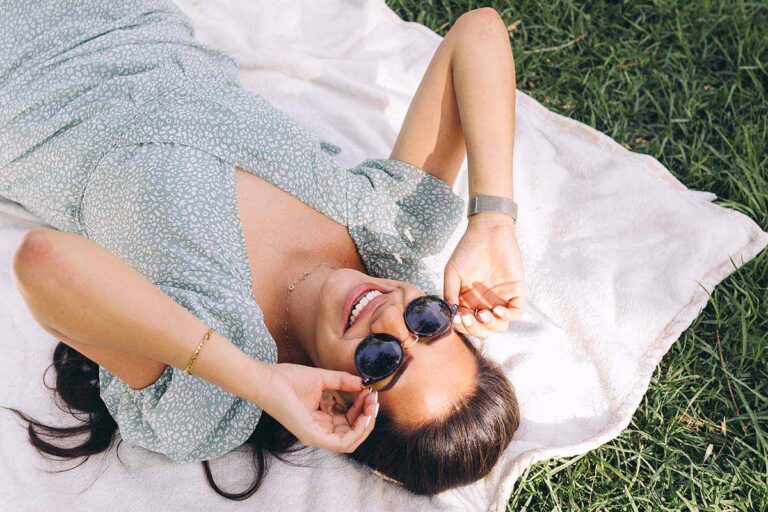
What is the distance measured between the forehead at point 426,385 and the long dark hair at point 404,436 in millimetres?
43

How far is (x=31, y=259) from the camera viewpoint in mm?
2039

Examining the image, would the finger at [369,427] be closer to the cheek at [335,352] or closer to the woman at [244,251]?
the woman at [244,251]

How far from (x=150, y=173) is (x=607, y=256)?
7.55ft

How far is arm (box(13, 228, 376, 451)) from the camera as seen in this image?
6.77 ft

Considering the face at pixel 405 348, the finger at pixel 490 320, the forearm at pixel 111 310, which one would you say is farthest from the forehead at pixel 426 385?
the forearm at pixel 111 310

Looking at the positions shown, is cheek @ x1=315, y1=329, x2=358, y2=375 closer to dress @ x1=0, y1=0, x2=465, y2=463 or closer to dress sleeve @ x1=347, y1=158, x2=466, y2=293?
dress @ x1=0, y1=0, x2=465, y2=463

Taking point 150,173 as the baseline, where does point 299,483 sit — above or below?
below

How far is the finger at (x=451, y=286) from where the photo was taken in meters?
2.80

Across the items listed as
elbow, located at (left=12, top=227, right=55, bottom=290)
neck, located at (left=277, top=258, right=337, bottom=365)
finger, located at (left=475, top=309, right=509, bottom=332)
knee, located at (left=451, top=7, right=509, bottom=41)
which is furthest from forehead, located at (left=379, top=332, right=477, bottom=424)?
knee, located at (left=451, top=7, right=509, bottom=41)

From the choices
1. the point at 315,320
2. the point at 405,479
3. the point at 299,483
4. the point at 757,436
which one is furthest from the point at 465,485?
the point at 757,436

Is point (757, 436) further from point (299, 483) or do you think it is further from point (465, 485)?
point (299, 483)

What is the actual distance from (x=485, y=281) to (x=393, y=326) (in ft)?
1.80

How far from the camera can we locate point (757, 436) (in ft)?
10.4

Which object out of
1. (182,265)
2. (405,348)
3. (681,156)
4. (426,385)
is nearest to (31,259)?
(182,265)
